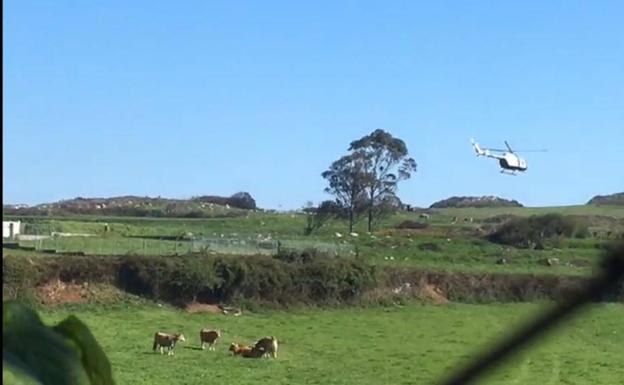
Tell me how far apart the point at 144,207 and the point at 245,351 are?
16.2m

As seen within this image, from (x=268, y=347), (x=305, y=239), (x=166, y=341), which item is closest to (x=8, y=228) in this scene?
(x=268, y=347)

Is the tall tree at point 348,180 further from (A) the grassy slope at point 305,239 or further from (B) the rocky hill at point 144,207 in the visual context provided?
(B) the rocky hill at point 144,207

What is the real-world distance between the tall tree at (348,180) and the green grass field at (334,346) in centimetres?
239

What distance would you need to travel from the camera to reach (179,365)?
13094 mm

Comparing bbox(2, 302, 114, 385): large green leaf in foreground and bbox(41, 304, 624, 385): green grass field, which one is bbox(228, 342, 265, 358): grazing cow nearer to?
bbox(41, 304, 624, 385): green grass field

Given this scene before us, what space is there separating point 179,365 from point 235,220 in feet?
55.0

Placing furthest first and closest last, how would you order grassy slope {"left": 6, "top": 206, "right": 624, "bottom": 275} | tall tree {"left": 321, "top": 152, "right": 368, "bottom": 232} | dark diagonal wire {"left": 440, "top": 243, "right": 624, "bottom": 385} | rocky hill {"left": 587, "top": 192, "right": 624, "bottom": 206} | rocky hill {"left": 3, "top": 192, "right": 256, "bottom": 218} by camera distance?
1. rocky hill {"left": 3, "top": 192, "right": 256, "bottom": 218}
2. grassy slope {"left": 6, "top": 206, "right": 624, "bottom": 275}
3. tall tree {"left": 321, "top": 152, "right": 368, "bottom": 232}
4. rocky hill {"left": 587, "top": 192, "right": 624, "bottom": 206}
5. dark diagonal wire {"left": 440, "top": 243, "right": 624, "bottom": 385}

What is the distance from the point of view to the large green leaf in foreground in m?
0.42

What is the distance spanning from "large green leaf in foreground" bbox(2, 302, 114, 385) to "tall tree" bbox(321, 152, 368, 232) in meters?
15.0

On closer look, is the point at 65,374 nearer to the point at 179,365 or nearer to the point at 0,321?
the point at 0,321

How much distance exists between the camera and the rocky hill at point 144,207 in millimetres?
29578

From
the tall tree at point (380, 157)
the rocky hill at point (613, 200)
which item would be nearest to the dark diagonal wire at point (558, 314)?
the rocky hill at point (613, 200)

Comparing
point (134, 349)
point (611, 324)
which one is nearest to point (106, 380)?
point (134, 349)

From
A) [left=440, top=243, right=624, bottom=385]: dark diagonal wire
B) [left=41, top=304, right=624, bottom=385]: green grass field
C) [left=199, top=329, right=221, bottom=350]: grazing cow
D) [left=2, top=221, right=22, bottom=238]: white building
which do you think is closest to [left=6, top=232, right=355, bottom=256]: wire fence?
[left=2, top=221, right=22, bottom=238]: white building
